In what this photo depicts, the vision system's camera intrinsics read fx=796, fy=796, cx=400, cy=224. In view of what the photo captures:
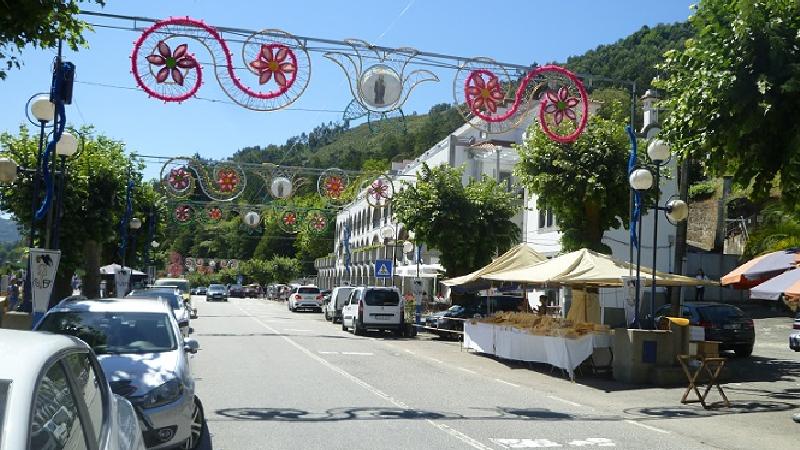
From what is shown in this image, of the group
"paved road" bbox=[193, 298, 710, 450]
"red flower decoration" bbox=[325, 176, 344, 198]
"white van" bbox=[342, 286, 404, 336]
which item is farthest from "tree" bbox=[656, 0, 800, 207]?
"red flower decoration" bbox=[325, 176, 344, 198]

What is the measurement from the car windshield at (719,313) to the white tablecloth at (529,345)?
5682mm

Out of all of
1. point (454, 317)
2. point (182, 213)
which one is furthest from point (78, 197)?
point (182, 213)

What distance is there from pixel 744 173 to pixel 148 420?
34.6 ft

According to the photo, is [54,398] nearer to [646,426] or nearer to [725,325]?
[646,426]

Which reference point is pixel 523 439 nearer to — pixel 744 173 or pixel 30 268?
pixel 744 173

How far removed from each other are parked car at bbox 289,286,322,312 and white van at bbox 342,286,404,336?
22.2 m

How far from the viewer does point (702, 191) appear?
2117 inches

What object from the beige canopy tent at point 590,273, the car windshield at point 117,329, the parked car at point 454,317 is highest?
the beige canopy tent at point 590,273

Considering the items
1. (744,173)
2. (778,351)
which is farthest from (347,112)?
(778,351)

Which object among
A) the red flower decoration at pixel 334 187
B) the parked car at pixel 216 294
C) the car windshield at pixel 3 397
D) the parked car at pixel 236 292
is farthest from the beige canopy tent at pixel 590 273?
the parked car at pixel 236 292

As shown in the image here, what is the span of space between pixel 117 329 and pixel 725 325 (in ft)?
56.0

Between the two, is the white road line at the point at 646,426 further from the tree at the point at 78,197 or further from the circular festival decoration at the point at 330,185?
the circular festival decoration at the point at 330,185

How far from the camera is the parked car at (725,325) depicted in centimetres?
2112

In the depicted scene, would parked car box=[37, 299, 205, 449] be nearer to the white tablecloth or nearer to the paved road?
the paved road
